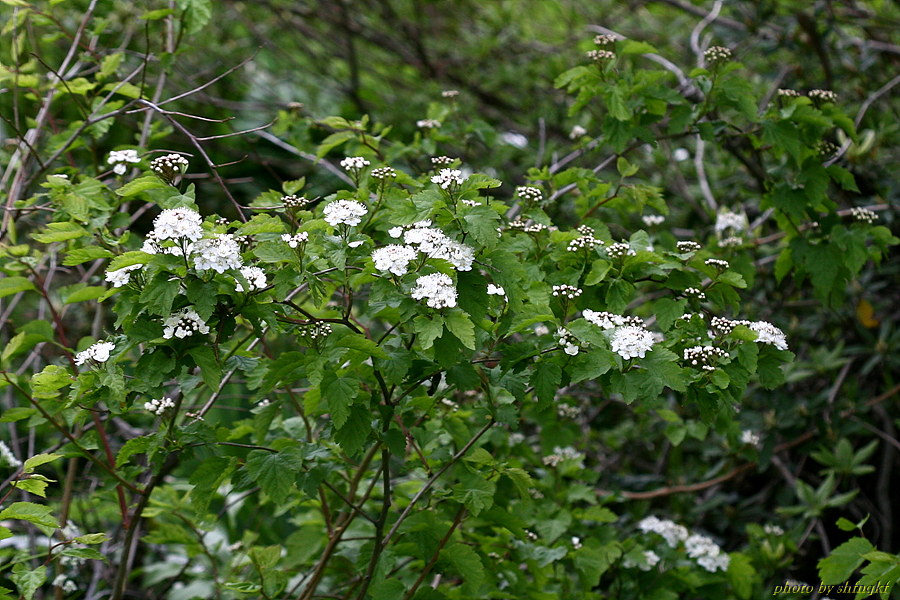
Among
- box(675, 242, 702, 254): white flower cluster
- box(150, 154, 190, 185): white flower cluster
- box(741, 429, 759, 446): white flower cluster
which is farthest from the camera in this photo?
box(741, 429, 759, 446): white flower cluster

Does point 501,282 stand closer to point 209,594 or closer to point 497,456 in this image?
point 497,456

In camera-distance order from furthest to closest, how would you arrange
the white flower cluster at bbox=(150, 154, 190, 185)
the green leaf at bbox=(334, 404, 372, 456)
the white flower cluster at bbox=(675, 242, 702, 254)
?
the white flower cluster at bbox=(675, 242, 702, 254) < the white flower cluster at bbox=(150, 154, 190, 185) < the green leaf at bbox=(334, 404, 372, 456)

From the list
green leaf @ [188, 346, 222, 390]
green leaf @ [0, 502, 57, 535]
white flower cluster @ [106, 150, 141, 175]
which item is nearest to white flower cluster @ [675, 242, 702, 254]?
green leaf @ [188, 346, 222, 390]

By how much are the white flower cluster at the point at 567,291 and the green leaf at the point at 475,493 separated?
0.50m

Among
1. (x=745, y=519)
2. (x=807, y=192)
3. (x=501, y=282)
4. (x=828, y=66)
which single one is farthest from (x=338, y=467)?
(x=828, y=66)

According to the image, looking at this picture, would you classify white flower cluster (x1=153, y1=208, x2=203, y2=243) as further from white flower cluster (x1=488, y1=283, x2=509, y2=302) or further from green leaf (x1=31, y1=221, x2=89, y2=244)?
white flower cluster (x1=488, y1=283, x2=509, y2=302)

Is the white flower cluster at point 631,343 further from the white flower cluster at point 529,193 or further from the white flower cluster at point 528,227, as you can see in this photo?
the white flower cluster at point 529,193

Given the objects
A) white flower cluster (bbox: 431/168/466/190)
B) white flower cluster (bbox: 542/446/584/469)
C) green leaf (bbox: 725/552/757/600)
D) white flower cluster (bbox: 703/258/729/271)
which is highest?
white flower cluster (bbox: 431/168/466/190)

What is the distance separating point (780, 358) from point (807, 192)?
29.6 inches

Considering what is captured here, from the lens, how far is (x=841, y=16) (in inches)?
150

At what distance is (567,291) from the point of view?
177 centimetres

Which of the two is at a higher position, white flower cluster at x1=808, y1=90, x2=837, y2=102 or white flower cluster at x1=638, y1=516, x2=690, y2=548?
white flower cluster at x1=808, y1=90, x2=837, y2=102

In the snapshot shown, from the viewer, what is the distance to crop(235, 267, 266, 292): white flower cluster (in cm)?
154

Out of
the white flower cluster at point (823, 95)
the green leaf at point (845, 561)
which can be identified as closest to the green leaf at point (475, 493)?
the green leaf at point (845, 561)
